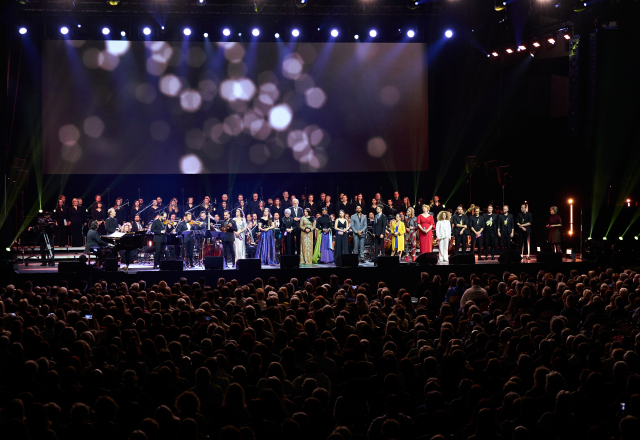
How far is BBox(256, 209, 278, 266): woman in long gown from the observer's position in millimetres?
17234

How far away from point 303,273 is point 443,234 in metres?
4.55

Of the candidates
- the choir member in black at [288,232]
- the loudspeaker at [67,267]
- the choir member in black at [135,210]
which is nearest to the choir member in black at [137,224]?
the choir member in black at [135,210]

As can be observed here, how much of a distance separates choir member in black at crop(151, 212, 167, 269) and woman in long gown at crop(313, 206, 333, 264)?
4456 mm

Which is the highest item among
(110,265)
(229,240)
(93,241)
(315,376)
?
(229,240)

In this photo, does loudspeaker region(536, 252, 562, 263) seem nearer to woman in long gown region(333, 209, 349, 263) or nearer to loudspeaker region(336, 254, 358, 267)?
loudspeaker region(336, 254, 358, 267)

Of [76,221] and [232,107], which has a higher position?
[232,107]

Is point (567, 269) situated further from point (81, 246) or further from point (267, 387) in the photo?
point (81, 246)

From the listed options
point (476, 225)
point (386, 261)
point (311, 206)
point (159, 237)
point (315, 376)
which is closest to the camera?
point (315, 376)

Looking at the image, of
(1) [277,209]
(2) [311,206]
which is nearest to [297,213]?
(1) [277,209]

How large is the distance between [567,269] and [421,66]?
29.1ft

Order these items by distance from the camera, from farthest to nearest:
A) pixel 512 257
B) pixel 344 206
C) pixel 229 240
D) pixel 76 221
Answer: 1. pixel 344 206
2. pixel 76 221
3. pixel 229 240
4. pixel 512 257

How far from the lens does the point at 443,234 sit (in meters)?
16.6

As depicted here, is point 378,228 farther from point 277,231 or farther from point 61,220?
point 61,220

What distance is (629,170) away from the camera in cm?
1680
